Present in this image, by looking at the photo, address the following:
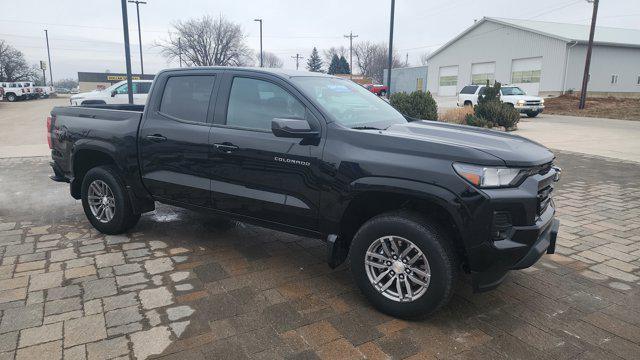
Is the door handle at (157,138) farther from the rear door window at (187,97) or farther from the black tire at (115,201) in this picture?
the black tire at (115,201)

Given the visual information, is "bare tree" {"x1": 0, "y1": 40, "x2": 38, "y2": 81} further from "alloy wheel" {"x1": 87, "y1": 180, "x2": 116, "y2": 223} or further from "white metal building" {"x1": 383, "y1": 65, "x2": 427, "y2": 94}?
"alloy wheel" {"x1": 87, "y1": 180, "x2": 116, "y2": 223}

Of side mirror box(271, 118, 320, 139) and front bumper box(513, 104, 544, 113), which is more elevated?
side mirror box(271, 118, 320, 139)

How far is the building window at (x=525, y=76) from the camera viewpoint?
1522 inches

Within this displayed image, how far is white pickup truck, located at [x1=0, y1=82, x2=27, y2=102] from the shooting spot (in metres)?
40.5

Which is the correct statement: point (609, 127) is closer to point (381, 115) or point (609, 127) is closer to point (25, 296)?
point (381, 115)

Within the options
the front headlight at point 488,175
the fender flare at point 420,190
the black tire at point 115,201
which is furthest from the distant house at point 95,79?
the front headlight at point 488,175

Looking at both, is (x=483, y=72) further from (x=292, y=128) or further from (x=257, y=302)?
(x=257, y=302)

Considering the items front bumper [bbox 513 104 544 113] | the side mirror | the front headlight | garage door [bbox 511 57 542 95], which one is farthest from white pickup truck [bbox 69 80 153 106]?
garage door [bbox 511 57 542 95]

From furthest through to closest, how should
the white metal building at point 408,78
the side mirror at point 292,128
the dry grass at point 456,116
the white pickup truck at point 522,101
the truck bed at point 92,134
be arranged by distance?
1. the white metal building at point 408,78
2. the white pickup truck at point 522,101
3. the dry grass at point 456,116
4. the truck bed at point 92,134
5. the side mirror at point 292,128

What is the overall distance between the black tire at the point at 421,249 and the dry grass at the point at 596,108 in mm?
23864

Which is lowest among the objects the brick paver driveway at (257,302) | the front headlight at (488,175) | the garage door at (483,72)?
the brick paver driveway at (257,302)

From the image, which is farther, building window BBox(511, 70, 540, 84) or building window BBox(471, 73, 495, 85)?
building window BBox(471, 73, 495, 85)

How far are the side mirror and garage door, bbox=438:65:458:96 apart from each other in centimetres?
4741

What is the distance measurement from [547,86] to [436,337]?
3944 centimetres
